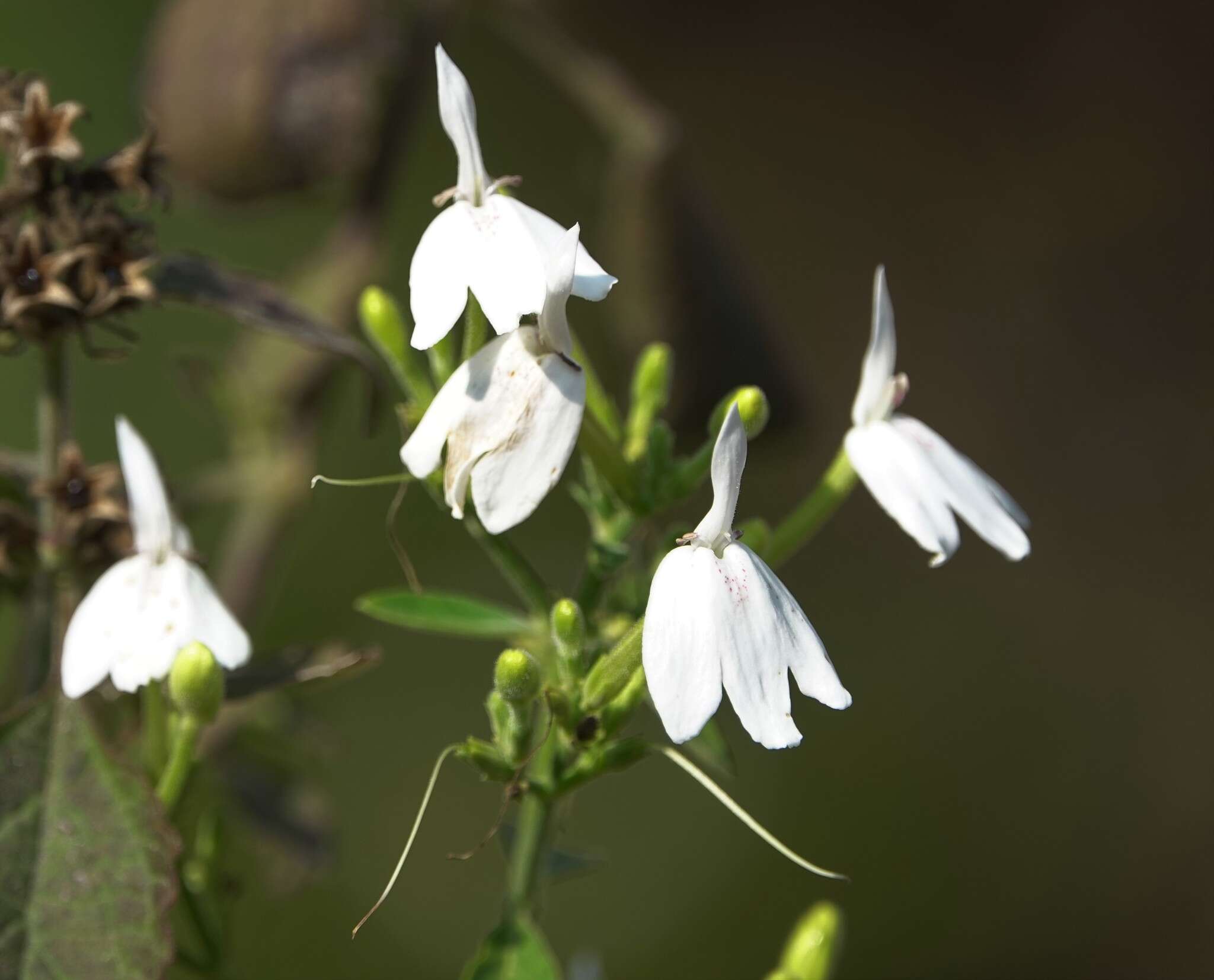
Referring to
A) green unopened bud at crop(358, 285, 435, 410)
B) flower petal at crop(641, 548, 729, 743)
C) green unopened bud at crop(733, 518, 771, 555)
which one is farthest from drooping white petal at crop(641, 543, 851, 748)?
green unopened bud at crop(358, 285, 435, 410)

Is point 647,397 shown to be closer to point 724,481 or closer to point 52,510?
point 724,481

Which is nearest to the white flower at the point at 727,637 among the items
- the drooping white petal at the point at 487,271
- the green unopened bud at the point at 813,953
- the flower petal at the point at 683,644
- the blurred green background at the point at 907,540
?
the flower petal at the point at 683,644

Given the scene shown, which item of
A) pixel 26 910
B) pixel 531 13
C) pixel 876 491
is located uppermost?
pixel 531 13

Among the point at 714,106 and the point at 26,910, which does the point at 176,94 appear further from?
the point at 714,106

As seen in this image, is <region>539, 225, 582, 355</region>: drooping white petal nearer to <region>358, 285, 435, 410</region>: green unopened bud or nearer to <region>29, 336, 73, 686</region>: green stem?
<region>358, 285, 435, 410</region>: green unopened bud

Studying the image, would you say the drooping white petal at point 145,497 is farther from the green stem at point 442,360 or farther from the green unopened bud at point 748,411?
the green unopened bud at point 748,411

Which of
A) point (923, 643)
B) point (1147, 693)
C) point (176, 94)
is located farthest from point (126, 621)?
point (1147, 693)
